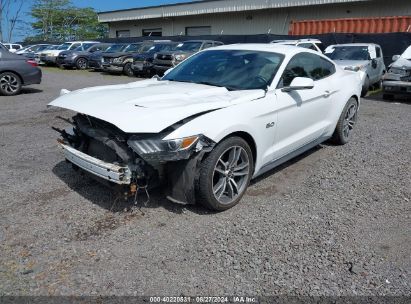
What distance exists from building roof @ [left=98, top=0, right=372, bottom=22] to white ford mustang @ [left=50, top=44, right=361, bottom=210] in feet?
64.1

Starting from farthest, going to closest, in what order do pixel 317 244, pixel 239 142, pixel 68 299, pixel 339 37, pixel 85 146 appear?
pixel 339 37 → pixel 85 146 → pixel 239 142 → pixel 317 244 → pixel 68 299

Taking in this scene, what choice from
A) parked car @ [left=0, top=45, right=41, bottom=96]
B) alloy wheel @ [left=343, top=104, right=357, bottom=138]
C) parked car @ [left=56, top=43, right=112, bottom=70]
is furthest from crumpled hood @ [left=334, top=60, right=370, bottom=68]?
parked car @ [left=56, top=43, right=112, bottom=70]

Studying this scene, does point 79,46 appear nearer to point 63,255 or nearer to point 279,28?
point 279,28

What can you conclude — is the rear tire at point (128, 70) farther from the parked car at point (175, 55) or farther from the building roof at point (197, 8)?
the building roof at point (197, 8)

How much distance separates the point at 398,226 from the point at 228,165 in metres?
1.74

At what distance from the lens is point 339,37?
→ 57.0 ft

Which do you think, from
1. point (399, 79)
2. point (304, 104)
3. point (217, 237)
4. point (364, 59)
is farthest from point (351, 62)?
point (217, 237)

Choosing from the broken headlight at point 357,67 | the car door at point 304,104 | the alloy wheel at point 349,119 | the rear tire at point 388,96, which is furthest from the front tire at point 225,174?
the rear tire at point 388,96

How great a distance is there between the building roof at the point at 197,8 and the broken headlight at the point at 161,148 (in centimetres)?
2138

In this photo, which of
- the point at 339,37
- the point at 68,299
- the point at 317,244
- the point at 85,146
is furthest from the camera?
the point at 339,37

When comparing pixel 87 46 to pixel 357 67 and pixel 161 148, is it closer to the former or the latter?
pixel 357 67

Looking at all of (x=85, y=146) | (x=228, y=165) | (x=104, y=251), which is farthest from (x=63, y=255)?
(x=228, y=165)

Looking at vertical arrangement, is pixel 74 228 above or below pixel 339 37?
below

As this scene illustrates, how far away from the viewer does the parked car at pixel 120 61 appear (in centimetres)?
1881
